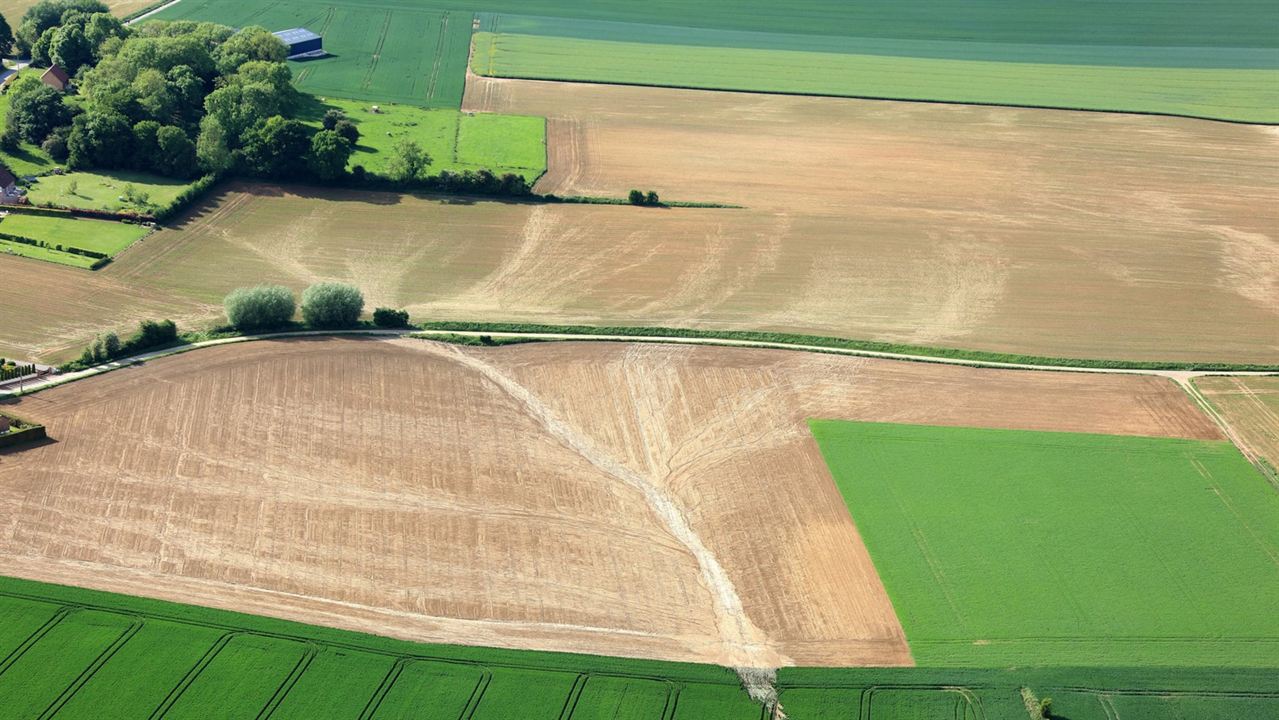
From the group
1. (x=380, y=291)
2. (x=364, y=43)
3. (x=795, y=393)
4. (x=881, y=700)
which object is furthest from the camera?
A: (x=364, y=43)

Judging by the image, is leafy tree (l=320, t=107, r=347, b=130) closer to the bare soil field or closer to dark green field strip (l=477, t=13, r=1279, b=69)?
dark green field strip (l=477, t=13, r=1279, b=69)

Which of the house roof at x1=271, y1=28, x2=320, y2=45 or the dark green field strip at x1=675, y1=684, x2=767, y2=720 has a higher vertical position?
the house roof at x1=271, y1=28, x2=320, y2=45

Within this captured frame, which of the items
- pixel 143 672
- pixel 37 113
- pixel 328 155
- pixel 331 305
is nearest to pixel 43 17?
pixel 37 113

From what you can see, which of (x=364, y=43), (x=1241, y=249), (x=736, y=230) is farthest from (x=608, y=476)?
(x=364, y=43)

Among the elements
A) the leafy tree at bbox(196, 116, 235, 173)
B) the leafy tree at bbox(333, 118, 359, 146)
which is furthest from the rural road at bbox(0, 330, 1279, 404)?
the leafy tree at bbox(333, 118, 359, 146)

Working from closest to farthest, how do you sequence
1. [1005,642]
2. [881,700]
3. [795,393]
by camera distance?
1. [881,700]
2. [1005,642]
3. [795,393]

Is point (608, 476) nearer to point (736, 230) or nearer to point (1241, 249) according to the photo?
point (736, 230)

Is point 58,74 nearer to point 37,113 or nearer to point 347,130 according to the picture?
point 37,113
